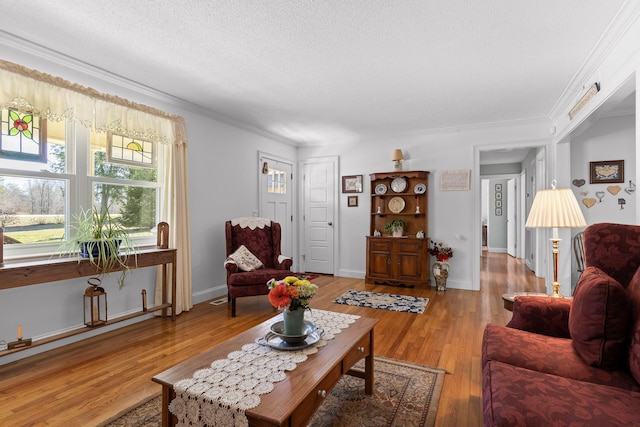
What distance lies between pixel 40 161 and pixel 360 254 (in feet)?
14.5

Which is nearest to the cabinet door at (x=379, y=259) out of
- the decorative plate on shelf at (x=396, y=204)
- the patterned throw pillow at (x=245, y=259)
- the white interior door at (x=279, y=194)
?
the decorative plate on shelf at (x=396, y=204)

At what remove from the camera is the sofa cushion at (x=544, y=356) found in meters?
1.38

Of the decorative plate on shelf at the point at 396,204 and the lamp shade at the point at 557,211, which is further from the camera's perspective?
the decorative plate on shelf at the point at 396,204

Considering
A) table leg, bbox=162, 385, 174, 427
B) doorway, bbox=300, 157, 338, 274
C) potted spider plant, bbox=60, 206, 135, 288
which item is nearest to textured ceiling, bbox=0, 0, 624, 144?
potted spider plant, bbox=60, 206, 135, 288

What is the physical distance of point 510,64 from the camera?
296 cm

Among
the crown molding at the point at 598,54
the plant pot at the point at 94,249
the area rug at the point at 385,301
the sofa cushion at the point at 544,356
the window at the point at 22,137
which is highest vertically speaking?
the crown molding at the point at 598,54

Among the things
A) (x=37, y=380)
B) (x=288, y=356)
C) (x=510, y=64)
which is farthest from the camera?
(x=510, y=64)

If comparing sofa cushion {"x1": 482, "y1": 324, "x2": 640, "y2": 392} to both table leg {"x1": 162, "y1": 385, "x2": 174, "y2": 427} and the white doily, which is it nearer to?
table leg {"x1": 162, "y1": 385, "x2": 174, "y2": 427}

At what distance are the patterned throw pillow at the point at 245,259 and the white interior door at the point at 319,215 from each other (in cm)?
211

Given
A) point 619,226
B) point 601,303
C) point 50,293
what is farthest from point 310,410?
point 50,293

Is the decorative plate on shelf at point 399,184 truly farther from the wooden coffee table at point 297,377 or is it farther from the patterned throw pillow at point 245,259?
the wooden coffee table at point 297,377

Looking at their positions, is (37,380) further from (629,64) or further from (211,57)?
(629,64)

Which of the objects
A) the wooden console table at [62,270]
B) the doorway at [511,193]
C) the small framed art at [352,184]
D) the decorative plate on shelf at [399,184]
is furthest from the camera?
the small framed art at [352,184]

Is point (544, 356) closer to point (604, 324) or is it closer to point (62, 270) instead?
point (604, 324)
